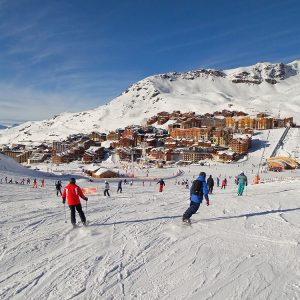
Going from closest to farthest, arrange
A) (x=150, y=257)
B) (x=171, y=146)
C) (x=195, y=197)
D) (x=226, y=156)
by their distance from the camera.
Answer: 1. (x=150, y=257)
2. (x=195, y=197)
3. (x=226, y=156)
4. (x=171, y=146)

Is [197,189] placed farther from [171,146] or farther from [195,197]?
[171,146]

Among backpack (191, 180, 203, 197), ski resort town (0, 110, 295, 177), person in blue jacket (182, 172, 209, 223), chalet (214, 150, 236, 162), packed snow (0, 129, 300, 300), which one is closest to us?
packed snow (0, 129, 300, 300)

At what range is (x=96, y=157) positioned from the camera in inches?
3903

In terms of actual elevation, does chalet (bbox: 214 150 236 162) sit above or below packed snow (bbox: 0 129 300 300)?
below

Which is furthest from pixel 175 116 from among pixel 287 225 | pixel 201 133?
pixel 287 225

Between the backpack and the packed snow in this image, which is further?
the backpack

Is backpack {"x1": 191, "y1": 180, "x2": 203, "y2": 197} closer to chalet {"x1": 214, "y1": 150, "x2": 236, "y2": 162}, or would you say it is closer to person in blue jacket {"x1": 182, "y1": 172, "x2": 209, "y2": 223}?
person in blue jacket {"x1": 182, "y1": 172, "x2": 209, "y2": 223}

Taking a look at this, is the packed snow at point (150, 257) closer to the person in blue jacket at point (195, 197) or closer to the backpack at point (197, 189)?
the person in blue jacket at point (195, 197)

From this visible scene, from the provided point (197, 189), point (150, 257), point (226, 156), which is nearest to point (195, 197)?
point (197, 189)

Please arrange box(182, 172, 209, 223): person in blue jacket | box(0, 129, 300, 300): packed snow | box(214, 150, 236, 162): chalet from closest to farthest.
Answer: box(0, 129, 300, 300): packed snow → box(182, 172, 209, 223): person in blue jacket → box(214, 150, 236, 162): chalet

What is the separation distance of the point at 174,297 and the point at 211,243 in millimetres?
2147

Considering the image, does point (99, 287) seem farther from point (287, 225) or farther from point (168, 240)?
point (287, 225)

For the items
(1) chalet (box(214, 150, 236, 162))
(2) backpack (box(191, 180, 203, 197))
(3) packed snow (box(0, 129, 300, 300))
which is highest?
(2) backpack (box(191, 180, 203, 197))

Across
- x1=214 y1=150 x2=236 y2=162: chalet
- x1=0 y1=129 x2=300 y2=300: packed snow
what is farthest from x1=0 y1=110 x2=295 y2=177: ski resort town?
x1=0 y1=129 x2=300 y2=300: packed snow
